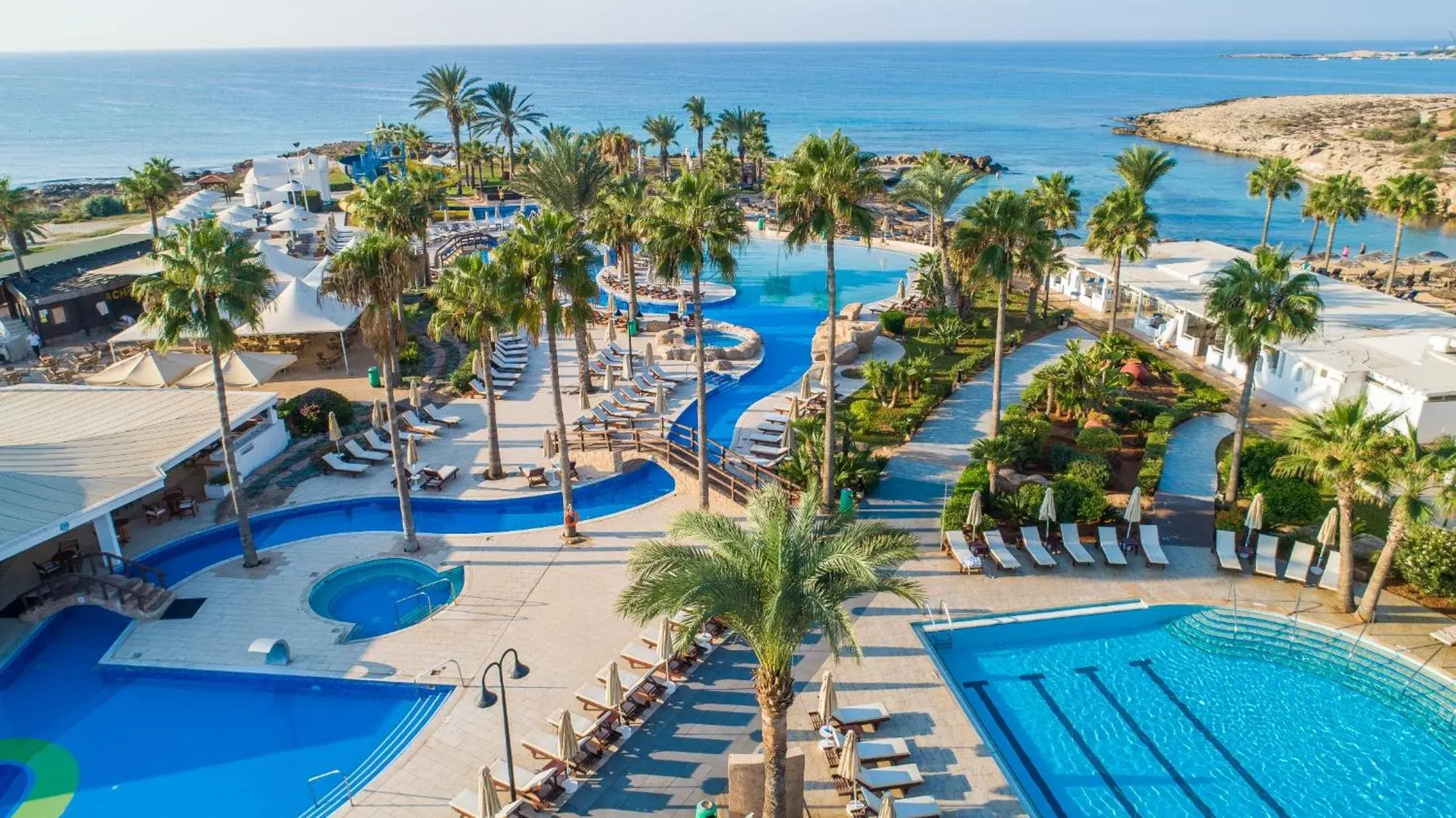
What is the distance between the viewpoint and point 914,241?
59062mm

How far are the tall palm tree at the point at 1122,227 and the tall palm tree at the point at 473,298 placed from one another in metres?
23.8

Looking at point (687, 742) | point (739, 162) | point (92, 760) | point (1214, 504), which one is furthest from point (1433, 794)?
point (739, 162)

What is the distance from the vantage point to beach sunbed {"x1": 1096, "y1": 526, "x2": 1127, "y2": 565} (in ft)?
69.7

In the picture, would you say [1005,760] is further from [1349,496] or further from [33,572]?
[33,572]

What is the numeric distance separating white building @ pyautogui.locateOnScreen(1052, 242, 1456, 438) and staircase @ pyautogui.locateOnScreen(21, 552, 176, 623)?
1104 inches

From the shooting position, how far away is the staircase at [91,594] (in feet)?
64.6

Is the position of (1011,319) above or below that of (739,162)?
below

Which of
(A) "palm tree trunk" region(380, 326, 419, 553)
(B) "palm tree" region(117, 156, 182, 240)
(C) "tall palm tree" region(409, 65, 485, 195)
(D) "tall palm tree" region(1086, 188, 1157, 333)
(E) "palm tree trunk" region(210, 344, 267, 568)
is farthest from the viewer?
(C) "tall palm tree" region(409, 65, 485, 195)

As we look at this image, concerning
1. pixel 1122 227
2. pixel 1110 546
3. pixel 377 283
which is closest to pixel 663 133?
pixel 1122 227

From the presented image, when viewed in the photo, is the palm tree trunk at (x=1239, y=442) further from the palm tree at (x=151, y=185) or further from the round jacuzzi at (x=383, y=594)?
the palm tree at (x=151, y=185)

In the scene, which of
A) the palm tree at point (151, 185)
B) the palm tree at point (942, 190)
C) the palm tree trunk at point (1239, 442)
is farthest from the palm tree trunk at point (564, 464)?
the palm tree at point (151, 185)

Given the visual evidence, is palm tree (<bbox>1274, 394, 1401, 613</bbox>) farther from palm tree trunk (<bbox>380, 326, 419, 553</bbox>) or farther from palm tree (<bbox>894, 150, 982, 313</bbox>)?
palm tree trunk (<bbox>380, 326, 419, 553</bbox>)

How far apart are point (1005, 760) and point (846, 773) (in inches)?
130

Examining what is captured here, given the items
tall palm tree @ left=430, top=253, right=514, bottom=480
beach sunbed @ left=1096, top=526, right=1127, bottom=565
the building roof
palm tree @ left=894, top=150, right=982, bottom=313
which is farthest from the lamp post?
palm tree @ left=894, top=150, right=982, bottom=313
